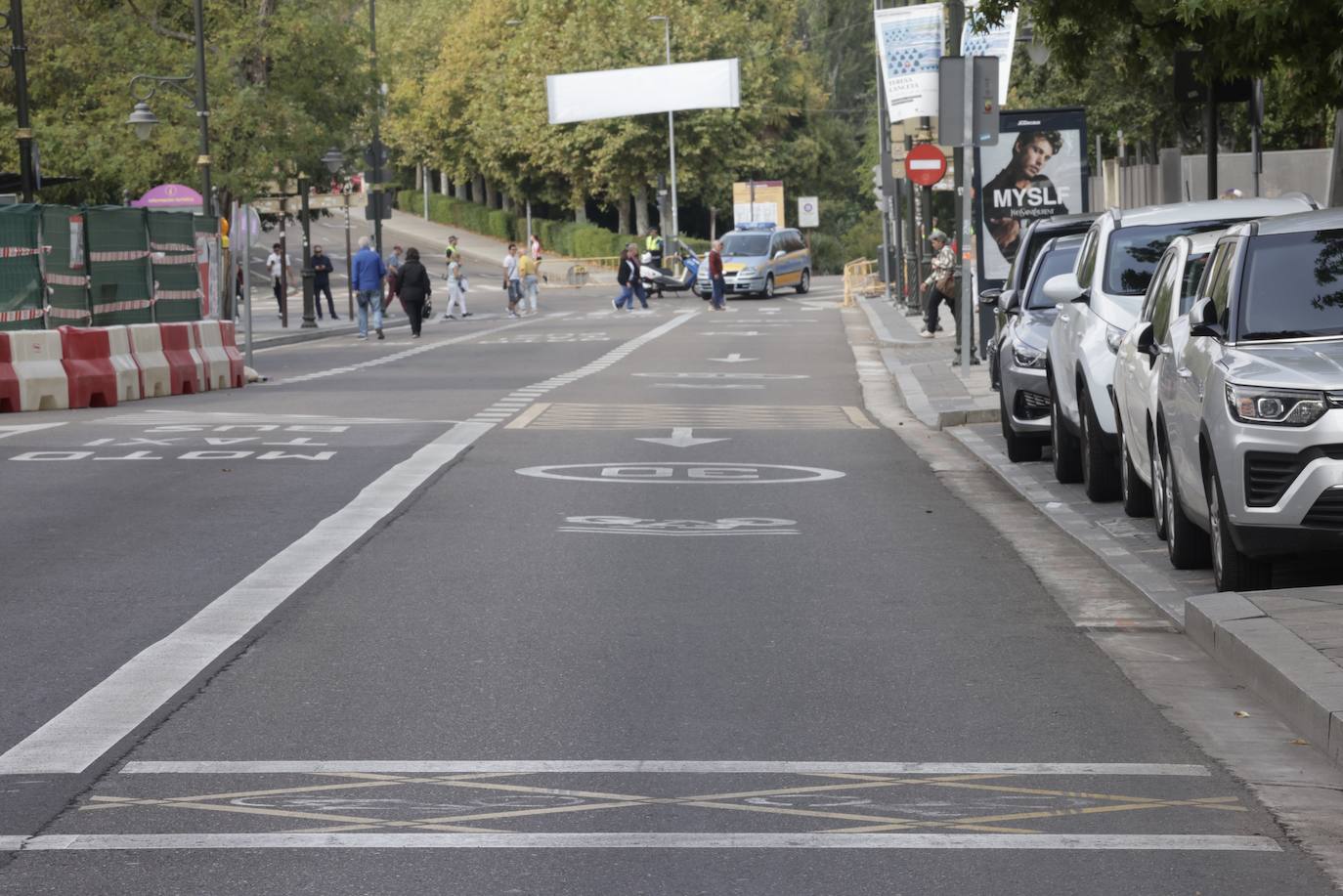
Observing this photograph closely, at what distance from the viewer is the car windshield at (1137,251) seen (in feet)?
48.2

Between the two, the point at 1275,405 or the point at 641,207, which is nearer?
the point at 1275,405

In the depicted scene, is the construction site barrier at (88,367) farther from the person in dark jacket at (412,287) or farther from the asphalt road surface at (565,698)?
the person in dark jacket at (412,287)

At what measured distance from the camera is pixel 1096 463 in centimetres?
1386

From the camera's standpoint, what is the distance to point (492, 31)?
348 feet

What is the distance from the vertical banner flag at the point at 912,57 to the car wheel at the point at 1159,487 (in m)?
27.1

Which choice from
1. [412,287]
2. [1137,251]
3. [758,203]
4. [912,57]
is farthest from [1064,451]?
[758,203]

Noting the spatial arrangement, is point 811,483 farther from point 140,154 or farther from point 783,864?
point 140,154

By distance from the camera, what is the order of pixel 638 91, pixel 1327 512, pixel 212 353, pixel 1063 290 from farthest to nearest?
pixel 638 91 → pixel 212 353 → pixel 1063 290 → pixel 1327 512

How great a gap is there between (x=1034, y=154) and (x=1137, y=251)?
12806mm

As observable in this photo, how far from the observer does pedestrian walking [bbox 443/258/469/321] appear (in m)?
54.5

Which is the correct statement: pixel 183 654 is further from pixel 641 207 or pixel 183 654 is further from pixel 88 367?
pixel 641 207

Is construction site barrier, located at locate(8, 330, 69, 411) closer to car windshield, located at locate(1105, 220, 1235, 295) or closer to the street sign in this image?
car windshield, located at locate(1105, 220, 1235, 295)

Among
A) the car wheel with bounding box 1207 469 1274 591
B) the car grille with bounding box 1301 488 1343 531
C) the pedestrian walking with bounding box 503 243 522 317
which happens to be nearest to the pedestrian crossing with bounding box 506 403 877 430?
the car wheel with bounding box 1207 469 1274 591

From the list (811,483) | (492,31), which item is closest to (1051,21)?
(811,483)
